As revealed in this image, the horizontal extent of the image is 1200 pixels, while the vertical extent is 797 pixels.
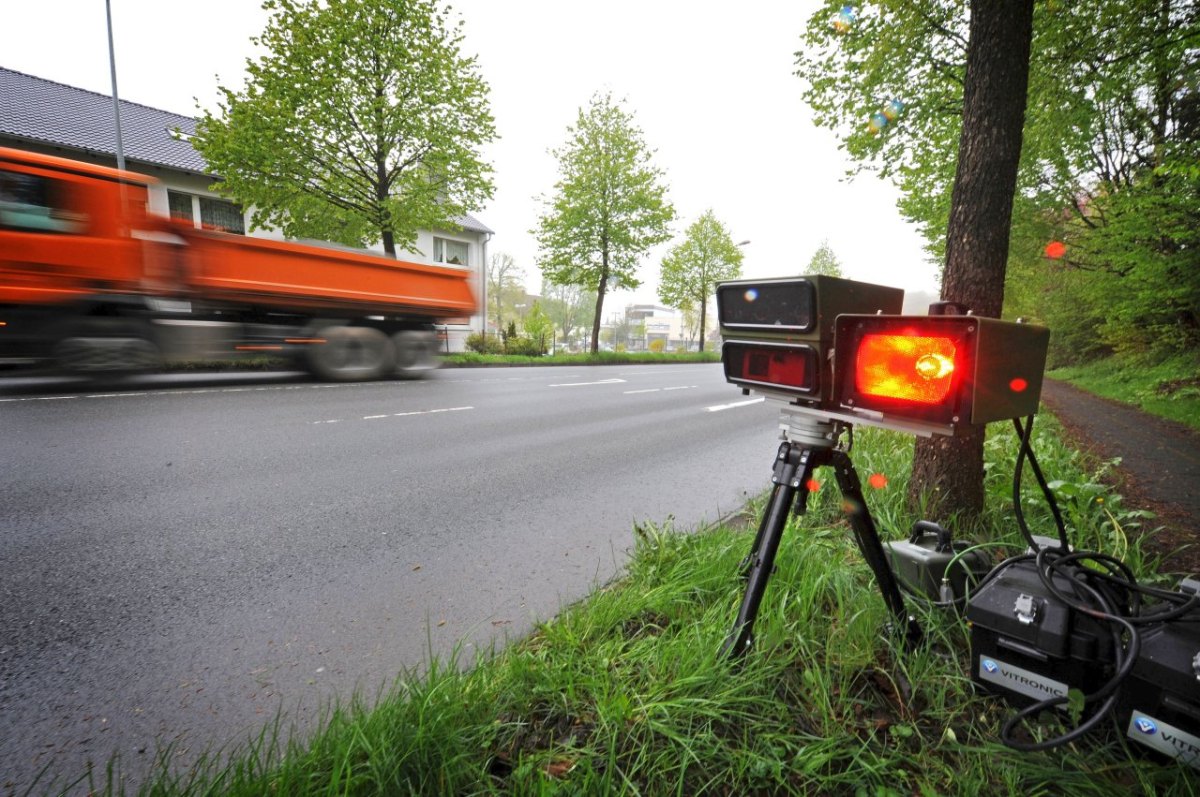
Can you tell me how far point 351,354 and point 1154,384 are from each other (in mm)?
18789

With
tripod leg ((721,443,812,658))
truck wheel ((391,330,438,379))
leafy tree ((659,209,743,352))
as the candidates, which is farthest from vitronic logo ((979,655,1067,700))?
leafy tree ((659,209,743,352))

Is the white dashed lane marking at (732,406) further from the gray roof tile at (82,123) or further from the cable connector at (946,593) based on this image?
the gray roof tile at (82,123)

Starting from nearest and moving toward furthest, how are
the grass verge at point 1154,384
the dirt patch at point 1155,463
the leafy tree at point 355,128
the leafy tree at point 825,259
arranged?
the dirt patch at point 1155,463 → the grass verge at point 1154,384 → the leafy tree at point 355,128 → the leafy tree at point 825,259

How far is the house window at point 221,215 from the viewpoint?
18.4m

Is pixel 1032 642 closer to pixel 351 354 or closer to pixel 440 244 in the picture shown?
pixel 351 354

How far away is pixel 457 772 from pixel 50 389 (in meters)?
9.43

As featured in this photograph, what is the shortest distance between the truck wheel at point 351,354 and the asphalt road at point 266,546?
120 inches

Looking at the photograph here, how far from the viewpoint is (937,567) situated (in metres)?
2.00

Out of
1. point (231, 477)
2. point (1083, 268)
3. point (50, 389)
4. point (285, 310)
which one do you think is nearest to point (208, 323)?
point (285, 310)

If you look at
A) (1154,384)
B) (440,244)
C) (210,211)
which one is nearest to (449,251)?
(440,244)

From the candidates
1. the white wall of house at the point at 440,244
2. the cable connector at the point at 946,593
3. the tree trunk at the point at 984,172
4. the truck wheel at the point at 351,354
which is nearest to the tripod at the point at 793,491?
the cable connector at the point at 946,593

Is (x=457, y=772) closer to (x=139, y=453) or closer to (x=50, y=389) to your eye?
(x=139, y=453)

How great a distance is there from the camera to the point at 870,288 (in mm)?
1507

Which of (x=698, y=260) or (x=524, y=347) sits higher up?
(x=698, y=260)
